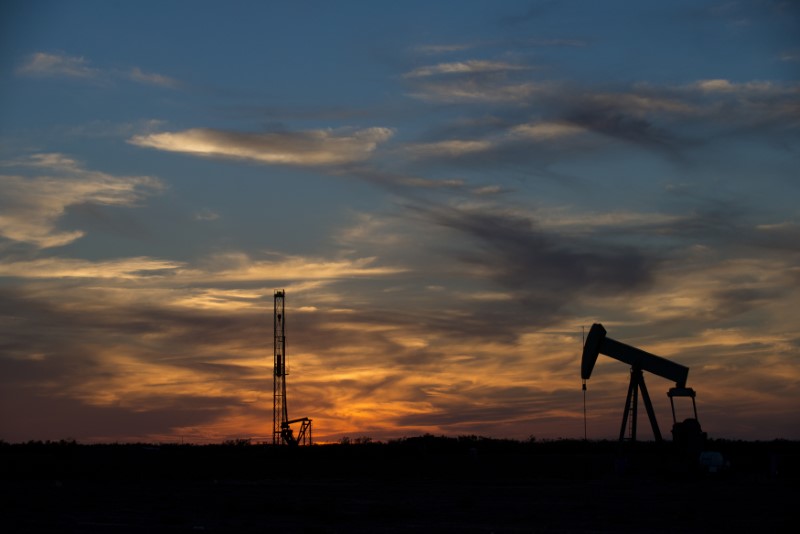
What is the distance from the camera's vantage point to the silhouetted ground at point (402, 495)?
20.3 metres

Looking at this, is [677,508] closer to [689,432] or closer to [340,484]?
[340,484]

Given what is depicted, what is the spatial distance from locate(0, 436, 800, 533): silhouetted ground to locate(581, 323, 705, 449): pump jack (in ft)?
5.16

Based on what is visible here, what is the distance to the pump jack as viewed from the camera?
41.1 m

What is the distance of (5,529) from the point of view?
18.8 m

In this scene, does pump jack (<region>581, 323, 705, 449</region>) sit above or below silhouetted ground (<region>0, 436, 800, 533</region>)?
above

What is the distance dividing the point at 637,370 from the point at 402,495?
15.9m

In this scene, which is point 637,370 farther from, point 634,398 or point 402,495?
point 402,495

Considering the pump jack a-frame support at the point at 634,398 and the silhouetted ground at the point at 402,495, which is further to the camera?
the pump jack a-frame support at the point at 634,398

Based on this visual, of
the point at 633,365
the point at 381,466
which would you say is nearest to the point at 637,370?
the point at 633,365

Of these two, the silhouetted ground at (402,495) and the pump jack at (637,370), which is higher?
the pump jack at (637,370)

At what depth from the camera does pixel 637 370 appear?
41438mm

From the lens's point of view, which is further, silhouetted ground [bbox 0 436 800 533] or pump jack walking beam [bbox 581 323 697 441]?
pump jack walking beam [bbox 581 323 697 441]

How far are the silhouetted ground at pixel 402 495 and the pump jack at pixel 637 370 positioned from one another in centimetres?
157

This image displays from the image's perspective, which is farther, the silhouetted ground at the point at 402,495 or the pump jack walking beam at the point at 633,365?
the pump jack walking beam at the point at 633,365
